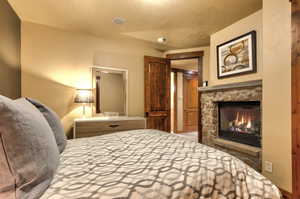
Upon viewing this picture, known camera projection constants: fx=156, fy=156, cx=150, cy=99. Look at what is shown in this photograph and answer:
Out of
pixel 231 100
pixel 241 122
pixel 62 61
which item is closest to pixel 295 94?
pixel 231 100

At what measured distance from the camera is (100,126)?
2727 mm

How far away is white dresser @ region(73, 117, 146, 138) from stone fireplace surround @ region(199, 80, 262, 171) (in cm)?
134

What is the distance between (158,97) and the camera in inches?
151

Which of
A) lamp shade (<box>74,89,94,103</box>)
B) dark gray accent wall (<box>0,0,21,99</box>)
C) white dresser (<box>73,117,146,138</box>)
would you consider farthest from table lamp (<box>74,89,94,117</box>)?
dark gray accent wall (<box>0,0,21,99</box>)

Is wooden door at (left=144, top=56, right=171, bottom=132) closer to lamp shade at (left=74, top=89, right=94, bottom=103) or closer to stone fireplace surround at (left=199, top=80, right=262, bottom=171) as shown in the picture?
stone fireplace surround at (left=199, top=80, right=262, bottom=171)

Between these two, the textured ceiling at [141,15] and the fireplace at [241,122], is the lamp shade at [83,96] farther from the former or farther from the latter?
the fireplace at [241,122]

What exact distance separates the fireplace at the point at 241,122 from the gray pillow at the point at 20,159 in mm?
2605

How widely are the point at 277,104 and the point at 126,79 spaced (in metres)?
2.70

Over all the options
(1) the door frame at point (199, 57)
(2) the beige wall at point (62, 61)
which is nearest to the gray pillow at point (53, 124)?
(2) the beige wall at point (62, 61)

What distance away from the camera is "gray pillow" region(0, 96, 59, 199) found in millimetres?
580

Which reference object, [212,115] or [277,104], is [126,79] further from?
[277,104]

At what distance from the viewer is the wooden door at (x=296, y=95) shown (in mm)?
1528

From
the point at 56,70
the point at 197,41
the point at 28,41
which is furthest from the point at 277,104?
the point at 28,41

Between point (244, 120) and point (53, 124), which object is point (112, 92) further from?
point (244, 120)
